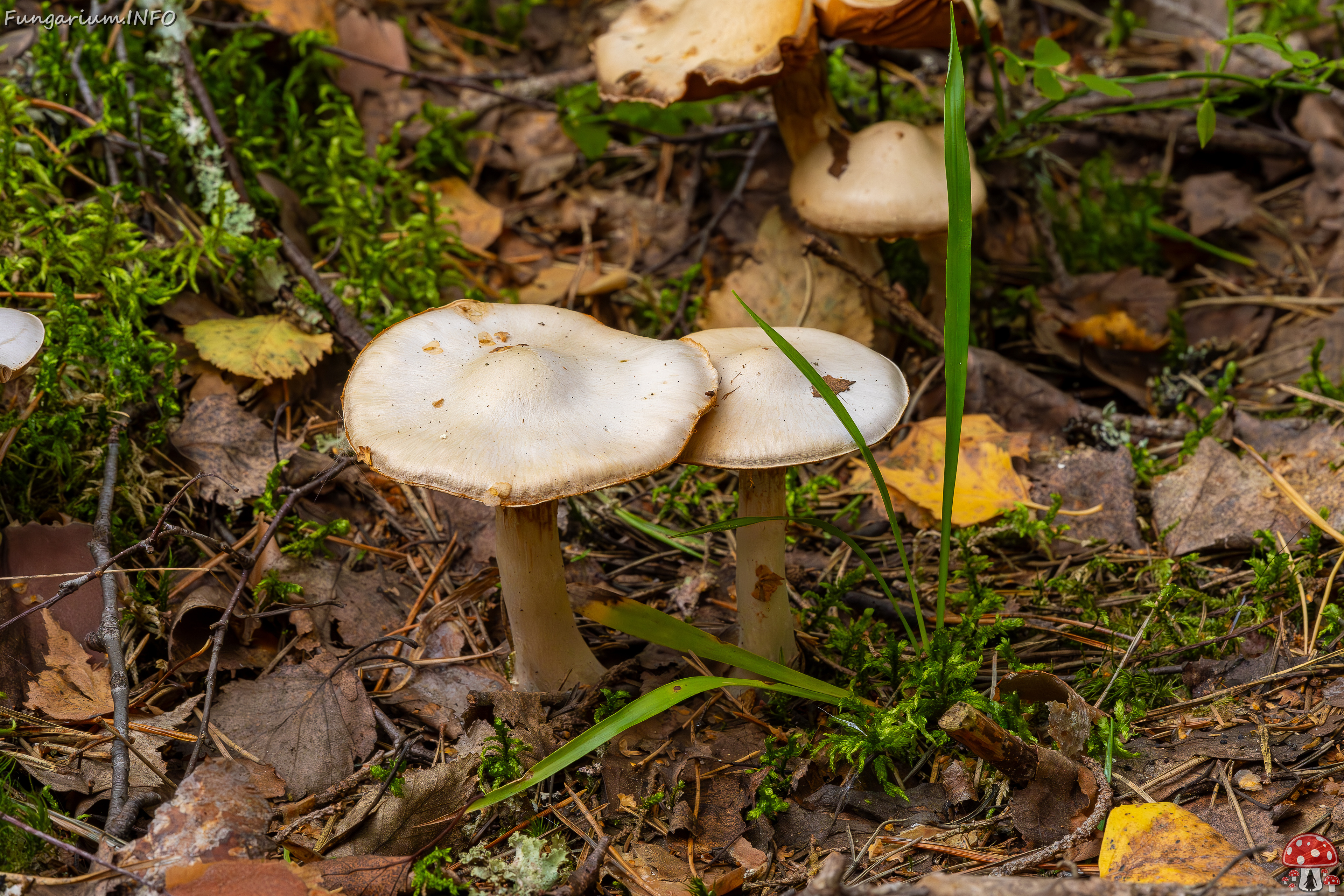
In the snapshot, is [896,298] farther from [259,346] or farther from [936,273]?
[259,346]

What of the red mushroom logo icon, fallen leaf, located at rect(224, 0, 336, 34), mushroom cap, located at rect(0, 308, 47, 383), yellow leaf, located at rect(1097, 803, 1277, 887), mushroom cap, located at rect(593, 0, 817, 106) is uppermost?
fallen leaf, located at rect(224, 0, 336, 34)

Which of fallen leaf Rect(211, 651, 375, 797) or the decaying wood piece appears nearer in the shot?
the decaying wood piece

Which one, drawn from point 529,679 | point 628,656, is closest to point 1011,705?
point 628,656

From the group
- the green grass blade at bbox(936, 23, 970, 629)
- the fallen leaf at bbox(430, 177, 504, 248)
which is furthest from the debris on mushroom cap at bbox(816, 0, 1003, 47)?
the fallen leaf at bbox(430, 177, 504, 248)

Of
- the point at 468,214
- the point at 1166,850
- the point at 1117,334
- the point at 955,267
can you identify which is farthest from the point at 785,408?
the point at 468,214

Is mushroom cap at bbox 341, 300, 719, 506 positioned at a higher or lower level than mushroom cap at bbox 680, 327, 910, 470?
higher

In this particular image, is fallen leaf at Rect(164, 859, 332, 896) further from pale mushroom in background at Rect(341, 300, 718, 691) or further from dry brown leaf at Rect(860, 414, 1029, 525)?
dry brown leaf at Rect(860, 414, 1029, 525)
